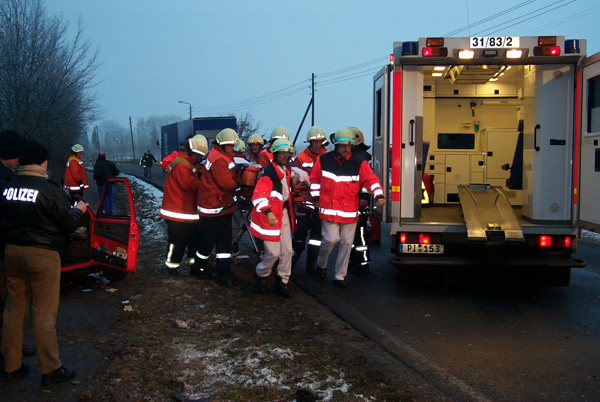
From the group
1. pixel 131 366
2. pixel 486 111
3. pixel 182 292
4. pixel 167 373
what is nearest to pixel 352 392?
pixel 167 373

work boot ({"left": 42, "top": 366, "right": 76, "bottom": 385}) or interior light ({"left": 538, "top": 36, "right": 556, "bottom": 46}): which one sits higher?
interior light ({"left": 538, "top": 36, "right": 556, "bottom": 46})

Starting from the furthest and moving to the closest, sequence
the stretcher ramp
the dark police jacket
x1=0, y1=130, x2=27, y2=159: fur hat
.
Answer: the stretcher ramp
x1=0, y1=130, x2=27, y2=159: fur hat
the dark police jacket

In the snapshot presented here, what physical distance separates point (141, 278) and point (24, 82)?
52.6 ft

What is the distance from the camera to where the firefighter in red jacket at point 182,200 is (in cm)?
757

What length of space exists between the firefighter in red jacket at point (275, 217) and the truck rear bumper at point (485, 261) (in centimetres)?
136

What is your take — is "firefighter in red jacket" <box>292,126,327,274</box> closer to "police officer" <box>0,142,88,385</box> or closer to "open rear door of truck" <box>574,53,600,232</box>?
"open rear door of truck" <box>574,53,600,232</box>

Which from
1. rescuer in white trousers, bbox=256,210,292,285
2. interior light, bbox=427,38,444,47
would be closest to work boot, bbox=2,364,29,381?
rescuer in white trousers, bbox=256,210,292,285

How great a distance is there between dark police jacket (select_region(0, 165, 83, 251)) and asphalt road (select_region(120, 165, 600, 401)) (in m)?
3.06

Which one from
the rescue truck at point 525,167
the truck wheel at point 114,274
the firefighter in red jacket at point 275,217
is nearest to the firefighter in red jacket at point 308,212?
the firefighter in red jacket at point 275,217

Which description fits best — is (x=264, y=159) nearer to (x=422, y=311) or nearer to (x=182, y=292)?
(x=182, y=292)

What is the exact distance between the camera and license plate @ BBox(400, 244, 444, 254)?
22.3ft

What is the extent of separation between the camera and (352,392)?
401 centimetres

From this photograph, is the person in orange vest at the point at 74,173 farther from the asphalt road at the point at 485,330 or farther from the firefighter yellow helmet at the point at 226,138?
the asphalt road at the point at 485,330

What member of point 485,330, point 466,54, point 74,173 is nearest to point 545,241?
point 485,330
